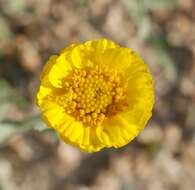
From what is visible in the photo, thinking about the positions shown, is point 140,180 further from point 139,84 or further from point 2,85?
point 139,84

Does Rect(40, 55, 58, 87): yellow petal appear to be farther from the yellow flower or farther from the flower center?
the flower center

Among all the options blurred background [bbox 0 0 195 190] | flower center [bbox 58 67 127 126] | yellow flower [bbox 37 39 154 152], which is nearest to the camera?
yellow flower [bbox 37 39 154 152]

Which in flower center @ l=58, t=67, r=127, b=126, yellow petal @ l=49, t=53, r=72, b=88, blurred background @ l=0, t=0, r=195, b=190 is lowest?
blurred background @ l=0, t=0, r=195, b=190

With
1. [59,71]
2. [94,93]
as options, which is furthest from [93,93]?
[59,71]

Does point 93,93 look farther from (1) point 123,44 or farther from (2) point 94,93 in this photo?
(1) point 123,44

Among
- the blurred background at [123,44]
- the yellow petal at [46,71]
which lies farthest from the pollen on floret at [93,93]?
the blurred background at [123,44]

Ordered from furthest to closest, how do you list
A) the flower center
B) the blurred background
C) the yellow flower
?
the blurred background
the flower center
the yellow flower

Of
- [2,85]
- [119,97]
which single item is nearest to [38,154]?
[2,85]

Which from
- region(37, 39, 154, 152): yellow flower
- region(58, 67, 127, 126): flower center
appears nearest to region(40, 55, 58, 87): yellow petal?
region(37, 39, 154, 152): yellow flower

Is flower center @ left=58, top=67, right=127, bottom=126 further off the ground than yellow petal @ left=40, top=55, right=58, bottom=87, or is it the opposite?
yellow petal @ left=40, top=55, right=58, bottom=87
